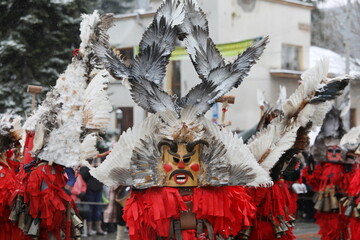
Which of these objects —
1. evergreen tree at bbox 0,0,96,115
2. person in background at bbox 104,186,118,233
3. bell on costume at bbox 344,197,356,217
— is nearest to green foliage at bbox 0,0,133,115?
evergreen tree at bbox 0,0,96,115

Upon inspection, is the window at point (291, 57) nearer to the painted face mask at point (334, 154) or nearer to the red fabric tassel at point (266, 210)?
the painted face mask at point (334, 154)

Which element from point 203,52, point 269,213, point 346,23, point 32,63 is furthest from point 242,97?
point 203,52

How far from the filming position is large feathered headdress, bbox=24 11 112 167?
24.1 feet

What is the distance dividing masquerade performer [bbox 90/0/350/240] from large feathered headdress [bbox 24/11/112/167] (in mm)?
1288

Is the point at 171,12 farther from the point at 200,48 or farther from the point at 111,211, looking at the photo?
the point at 111,211

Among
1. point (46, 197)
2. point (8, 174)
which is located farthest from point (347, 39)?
point (46, 197)

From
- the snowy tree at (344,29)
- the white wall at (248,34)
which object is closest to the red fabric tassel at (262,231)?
the snowy tree at (344,29)

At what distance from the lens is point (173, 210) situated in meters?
5.89

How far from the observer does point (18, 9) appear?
51.2 feet

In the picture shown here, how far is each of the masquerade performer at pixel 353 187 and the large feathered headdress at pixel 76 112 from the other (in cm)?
389

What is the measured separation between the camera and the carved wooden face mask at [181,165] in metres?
6.05

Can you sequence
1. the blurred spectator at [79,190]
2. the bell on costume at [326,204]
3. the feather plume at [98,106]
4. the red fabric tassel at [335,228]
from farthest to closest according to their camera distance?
1. the blurred spectator at [79,190]
2. the bell on costume at [326,204]
3. the red fabric tassel at [335,228]
4. the feather plume at [98,106]

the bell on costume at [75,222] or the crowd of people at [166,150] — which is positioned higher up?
the crowd of people at [166,150]

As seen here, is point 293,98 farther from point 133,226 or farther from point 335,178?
point 335,178
